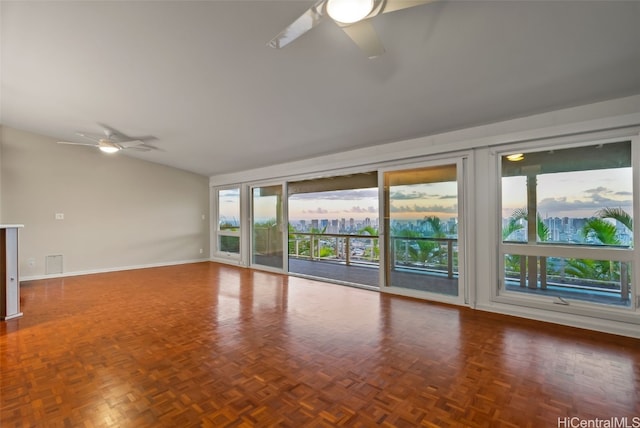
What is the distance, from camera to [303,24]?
1741 millimetres

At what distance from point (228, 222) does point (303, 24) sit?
6.80 meters

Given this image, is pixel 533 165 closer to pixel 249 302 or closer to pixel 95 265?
Answer: pixel 249 302

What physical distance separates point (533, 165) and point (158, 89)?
4.81 meters

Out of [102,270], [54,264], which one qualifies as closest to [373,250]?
[102,270]

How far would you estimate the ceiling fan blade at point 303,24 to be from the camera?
1615 millimetres

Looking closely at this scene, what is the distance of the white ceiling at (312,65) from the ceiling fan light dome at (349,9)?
0.63 metres

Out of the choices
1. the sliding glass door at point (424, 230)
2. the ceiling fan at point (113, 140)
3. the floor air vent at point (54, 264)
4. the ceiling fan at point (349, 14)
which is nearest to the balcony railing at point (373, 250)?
the sliding glass door at point (424, 230)

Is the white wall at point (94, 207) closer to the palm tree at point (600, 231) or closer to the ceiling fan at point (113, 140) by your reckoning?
the ceiling fan at point (113, 140)

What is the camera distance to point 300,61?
9.23 feet

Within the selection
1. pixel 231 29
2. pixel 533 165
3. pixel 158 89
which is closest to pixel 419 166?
pixel 533 165

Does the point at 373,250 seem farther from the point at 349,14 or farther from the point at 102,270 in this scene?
the point at 102,270

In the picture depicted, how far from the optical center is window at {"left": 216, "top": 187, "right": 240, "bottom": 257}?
768 centimetres

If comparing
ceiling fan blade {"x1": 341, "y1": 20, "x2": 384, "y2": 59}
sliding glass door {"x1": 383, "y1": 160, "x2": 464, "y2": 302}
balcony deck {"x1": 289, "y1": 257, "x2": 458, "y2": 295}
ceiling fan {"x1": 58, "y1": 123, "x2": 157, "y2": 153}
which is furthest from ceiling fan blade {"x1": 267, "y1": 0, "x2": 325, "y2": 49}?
ceiling fan {"x1": 58, "y1": 123, "x2": 157, "y2": 153}

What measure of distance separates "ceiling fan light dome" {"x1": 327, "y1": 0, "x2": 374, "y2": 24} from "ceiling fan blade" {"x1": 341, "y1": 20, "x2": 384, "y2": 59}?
89mm
